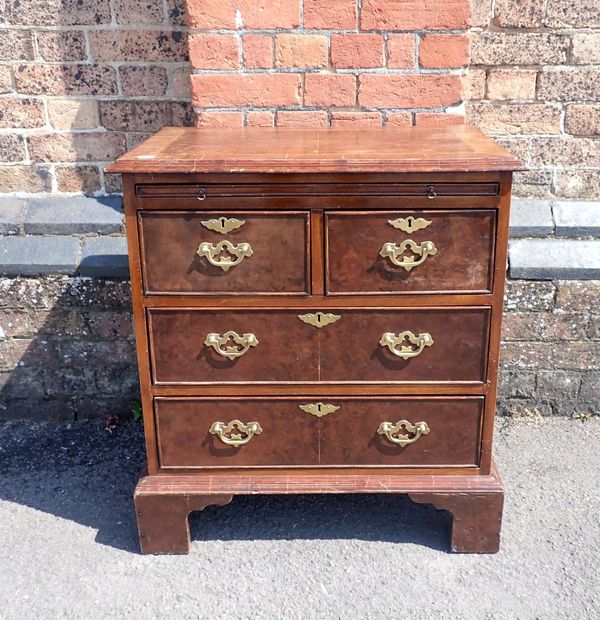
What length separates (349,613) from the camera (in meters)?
2.16

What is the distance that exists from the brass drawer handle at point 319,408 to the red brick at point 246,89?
1272mm

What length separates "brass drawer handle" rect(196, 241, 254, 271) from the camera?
6.89ft

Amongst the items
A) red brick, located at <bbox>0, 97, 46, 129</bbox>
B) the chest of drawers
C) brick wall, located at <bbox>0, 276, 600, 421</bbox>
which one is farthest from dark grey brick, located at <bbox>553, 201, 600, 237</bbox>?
red brick, located at <bbox>0, 97, 46, 129</bbox>

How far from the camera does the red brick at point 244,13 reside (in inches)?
106

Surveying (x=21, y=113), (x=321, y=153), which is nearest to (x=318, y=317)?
(x=321, y=153)

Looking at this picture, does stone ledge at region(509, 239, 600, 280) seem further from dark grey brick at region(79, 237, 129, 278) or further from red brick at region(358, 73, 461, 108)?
dark grey brick at region(79, 237, 129, 278)

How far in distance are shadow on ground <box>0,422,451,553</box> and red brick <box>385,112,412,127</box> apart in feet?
4.94

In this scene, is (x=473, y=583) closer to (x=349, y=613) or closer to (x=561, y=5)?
(x=349, y=613)

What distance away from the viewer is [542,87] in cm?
301

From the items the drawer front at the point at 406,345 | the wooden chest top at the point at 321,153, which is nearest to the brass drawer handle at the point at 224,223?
the wooden chest top at the point at 321,153

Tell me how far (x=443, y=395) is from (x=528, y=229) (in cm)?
109

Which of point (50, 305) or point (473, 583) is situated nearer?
point (473, 583)

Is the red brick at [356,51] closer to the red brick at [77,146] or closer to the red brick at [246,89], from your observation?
the red brick at [246,89]

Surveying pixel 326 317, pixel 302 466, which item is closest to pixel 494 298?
pixel 326 317
